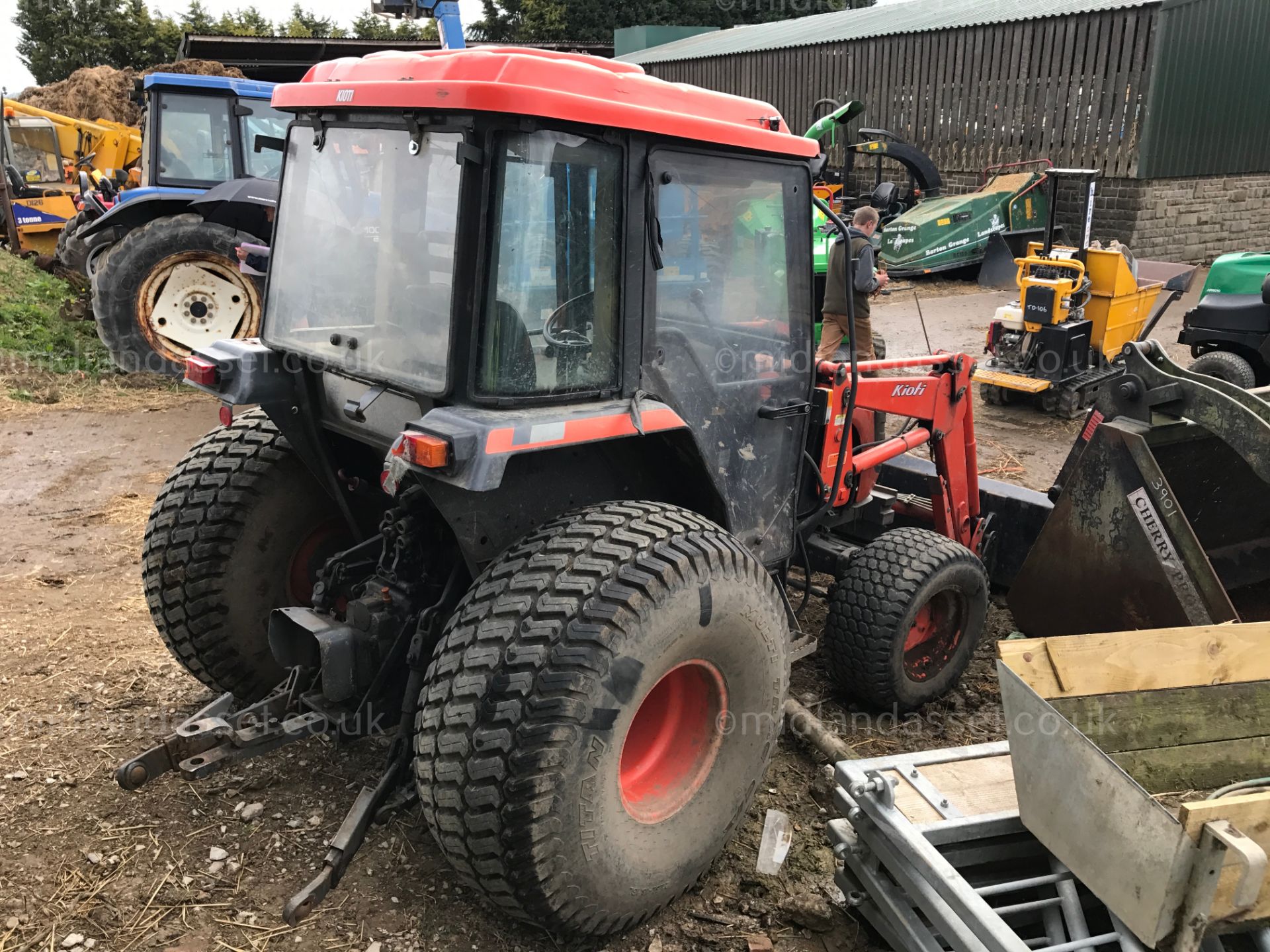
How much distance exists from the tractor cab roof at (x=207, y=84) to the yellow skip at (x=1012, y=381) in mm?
6660

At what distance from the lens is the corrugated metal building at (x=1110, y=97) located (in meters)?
12.6

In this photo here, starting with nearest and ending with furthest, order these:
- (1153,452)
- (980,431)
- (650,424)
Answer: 1. (650,424)
2. (1153,452)
3. (980,431)

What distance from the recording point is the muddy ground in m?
2.68

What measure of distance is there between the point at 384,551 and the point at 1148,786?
7.63 feet

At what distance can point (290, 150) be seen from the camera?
10.3 feet

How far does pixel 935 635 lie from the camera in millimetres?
4117

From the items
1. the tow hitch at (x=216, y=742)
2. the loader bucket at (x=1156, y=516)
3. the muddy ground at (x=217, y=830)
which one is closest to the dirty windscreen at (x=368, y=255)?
the tow hitch at (x=216, y=742)

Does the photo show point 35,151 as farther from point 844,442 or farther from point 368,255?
point 844,442

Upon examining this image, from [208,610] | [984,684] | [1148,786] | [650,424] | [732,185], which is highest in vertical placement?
[732,185]

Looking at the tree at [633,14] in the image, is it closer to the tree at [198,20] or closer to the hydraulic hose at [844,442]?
the tree at [198,20]

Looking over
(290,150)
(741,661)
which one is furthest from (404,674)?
(290,150)

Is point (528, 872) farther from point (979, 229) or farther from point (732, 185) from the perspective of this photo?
point (979, 229)

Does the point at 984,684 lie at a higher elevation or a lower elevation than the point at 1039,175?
lower

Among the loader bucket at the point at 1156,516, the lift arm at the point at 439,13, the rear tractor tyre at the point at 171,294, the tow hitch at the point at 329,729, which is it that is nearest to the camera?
the tow hitch at the point at 329,729
